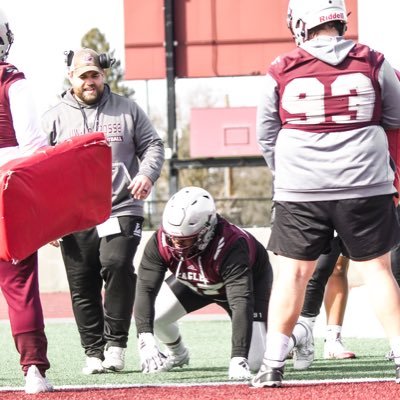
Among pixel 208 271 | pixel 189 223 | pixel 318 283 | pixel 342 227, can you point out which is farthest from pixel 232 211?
pixel 342 227

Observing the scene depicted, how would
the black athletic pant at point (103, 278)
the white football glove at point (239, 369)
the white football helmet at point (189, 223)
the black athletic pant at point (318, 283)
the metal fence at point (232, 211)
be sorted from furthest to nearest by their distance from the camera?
1. the metal fence at point (232, 211)
2. the black athletic pant at point (318, 283)
3. the black athletic pant at point (103, 278)
4. the white football helmet at point (189, 223)
5. the white football glove at point (239, 369)

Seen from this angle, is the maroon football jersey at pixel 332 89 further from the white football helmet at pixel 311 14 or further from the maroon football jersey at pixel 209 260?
the maroon football jersey at pixel 209 260

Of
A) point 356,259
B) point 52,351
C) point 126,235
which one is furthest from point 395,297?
point 52,351

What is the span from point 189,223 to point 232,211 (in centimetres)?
2953

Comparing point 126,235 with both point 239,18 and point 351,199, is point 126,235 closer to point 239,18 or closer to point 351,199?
point 351,199

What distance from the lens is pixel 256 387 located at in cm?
614

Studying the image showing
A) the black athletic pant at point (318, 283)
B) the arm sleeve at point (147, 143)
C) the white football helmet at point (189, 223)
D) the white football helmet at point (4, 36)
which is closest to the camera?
the white football helmet at point (4, 36)

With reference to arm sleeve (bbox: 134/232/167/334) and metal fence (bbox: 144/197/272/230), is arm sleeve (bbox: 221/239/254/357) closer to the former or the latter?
arm sleeve (bbox: 134/232/167/334)

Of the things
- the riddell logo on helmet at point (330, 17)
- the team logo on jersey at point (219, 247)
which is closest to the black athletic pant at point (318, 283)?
the team logo on jersey at point (219, 247)

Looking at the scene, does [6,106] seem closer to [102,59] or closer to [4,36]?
[4,36]

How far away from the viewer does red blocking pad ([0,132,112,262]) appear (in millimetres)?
5961

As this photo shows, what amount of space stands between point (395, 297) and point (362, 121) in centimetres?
86

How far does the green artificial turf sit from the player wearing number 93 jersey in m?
0.81

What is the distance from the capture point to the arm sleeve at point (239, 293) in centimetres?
665
